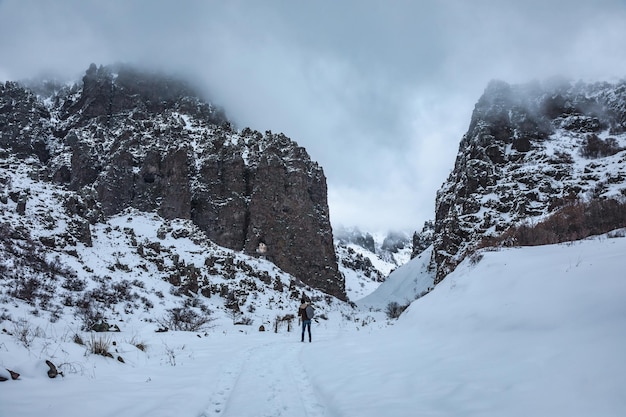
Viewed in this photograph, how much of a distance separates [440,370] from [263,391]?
3077 millimetres

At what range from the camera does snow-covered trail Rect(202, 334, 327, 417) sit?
16.5 ft

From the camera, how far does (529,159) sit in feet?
158

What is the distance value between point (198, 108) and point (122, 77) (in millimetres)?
20301

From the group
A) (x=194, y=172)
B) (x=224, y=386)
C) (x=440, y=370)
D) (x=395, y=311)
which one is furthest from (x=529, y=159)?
(x=224, y=386)

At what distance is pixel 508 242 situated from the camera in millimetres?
18531

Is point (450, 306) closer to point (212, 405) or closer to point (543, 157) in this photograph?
point (212, 405)

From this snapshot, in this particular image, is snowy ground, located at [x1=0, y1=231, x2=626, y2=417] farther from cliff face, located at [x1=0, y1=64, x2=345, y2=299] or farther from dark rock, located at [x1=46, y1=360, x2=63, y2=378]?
cliff face, located at [x1=0, y1=64, x2=345, y2=299]

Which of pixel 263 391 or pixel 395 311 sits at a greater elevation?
pixel 263 391

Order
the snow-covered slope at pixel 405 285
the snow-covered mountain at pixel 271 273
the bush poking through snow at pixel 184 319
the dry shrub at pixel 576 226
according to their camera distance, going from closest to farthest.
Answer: the snow-covered mountain at pixel 271 273 < the dry shrub at pixel 576 226 < the bush poking through snow at pixel 184 319 < the snow-covered slope at pixel 405 285

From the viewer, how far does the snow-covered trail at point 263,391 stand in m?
5.03

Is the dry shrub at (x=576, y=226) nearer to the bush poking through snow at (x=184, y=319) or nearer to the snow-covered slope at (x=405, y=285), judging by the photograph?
the bush poking through snow at (x=184, y=319)

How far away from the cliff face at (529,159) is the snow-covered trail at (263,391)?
31719 mm

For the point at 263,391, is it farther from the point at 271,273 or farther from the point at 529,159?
the point at 529,159

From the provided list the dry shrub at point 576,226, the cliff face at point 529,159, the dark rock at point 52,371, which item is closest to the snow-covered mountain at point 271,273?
the dark rock at point 52,371
